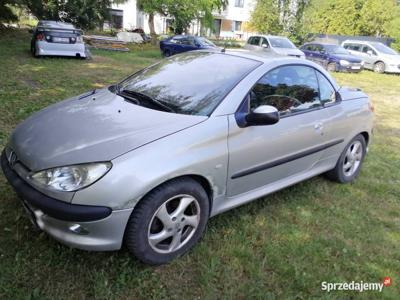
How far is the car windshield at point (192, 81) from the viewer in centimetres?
312

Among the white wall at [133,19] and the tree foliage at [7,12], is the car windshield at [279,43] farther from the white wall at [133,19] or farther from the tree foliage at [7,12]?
the white wall at [133,19]

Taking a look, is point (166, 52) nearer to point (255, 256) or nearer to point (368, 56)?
point (368, 56)

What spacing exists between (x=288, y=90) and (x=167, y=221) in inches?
69.5

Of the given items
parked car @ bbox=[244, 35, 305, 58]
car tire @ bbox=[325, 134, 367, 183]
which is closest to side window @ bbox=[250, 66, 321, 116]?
car tire @ bbox=[325, 134, 367, 183]

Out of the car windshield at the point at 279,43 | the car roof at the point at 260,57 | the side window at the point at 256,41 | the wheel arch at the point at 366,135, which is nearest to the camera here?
the car roof at the point at 260,57

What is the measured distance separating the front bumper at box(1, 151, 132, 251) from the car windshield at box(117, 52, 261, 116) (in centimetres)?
104

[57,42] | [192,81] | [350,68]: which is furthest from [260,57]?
[350,68]

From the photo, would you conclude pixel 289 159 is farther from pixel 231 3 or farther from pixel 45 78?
pixel 231 3

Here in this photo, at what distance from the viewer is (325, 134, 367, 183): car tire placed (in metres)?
4.42

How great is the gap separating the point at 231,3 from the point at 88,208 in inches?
1815

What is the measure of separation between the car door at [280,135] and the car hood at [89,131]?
0.46 meters

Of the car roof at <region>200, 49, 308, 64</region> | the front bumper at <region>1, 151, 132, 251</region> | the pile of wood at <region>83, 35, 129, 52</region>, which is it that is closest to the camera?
the front bumper at <region>1, 151, 132, 251</region>

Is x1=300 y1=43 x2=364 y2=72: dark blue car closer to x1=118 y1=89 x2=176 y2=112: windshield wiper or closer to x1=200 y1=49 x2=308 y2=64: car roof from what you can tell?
x1=200 y1=49 x2=308 y2=64: car roof

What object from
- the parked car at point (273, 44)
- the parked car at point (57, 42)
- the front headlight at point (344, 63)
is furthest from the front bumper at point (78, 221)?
the front headlight at point (344, 63)
